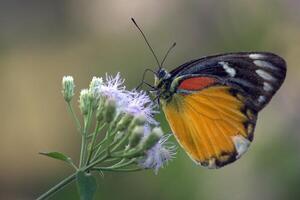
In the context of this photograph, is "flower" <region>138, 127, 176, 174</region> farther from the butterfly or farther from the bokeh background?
the bokeh background

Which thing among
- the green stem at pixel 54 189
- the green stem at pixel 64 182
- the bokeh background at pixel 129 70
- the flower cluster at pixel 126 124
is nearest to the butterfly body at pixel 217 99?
the flower cluster at pixel 126 124

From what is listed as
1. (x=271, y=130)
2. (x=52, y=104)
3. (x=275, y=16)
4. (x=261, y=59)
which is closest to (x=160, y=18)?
(x=52, y=104)

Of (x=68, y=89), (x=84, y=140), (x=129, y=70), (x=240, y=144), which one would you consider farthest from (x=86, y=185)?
(x=129, y=70)

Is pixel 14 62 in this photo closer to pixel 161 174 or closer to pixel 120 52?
pixel 120 52

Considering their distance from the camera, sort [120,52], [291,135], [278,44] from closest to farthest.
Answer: [291,135], [278,44], [120,52]

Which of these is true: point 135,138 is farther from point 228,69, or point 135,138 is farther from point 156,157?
point 228,69
